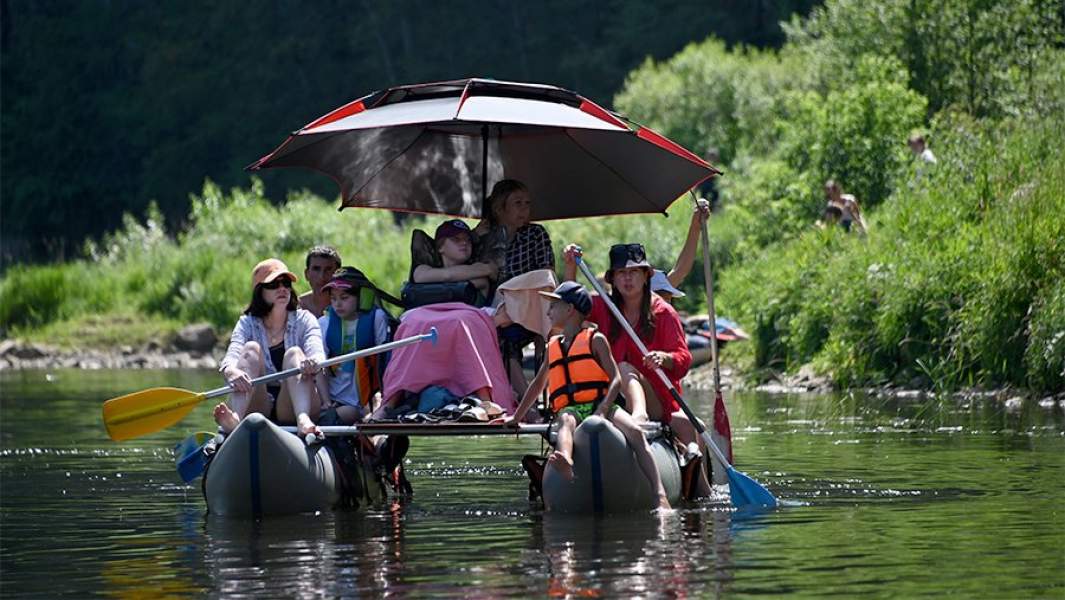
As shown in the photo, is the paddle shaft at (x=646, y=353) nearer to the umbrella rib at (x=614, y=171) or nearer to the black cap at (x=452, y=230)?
the black cap at (x=452, y=230)

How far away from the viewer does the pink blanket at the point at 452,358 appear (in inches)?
486

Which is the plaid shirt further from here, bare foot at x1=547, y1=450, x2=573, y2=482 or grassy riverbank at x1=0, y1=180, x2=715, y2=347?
grassy riverbank at x1=0, y1=180, x2=715, y2=347

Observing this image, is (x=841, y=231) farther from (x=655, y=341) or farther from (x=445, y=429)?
(x=445, y=429)

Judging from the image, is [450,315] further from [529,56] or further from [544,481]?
[529,56]

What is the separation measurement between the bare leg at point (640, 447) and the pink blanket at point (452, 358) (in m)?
0.93

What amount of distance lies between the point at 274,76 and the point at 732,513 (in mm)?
52333

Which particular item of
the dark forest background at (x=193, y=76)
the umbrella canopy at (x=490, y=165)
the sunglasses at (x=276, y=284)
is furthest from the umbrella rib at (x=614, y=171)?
the dark forest background at (x=193, y=76)

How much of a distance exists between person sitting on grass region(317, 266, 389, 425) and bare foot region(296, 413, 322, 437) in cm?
49

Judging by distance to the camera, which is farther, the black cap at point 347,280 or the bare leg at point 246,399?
the black cap at point 347,280

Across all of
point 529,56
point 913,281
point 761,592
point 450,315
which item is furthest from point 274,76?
point 761,592

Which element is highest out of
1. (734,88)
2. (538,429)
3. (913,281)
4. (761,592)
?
(734,88)

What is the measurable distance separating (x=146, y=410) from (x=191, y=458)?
396 mm

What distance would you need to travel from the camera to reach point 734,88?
37.8 metres

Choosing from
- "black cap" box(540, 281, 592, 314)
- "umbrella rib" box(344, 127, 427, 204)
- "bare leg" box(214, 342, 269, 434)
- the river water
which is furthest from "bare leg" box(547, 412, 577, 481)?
"umbrella rib" box(344, 127, 427, 204)
